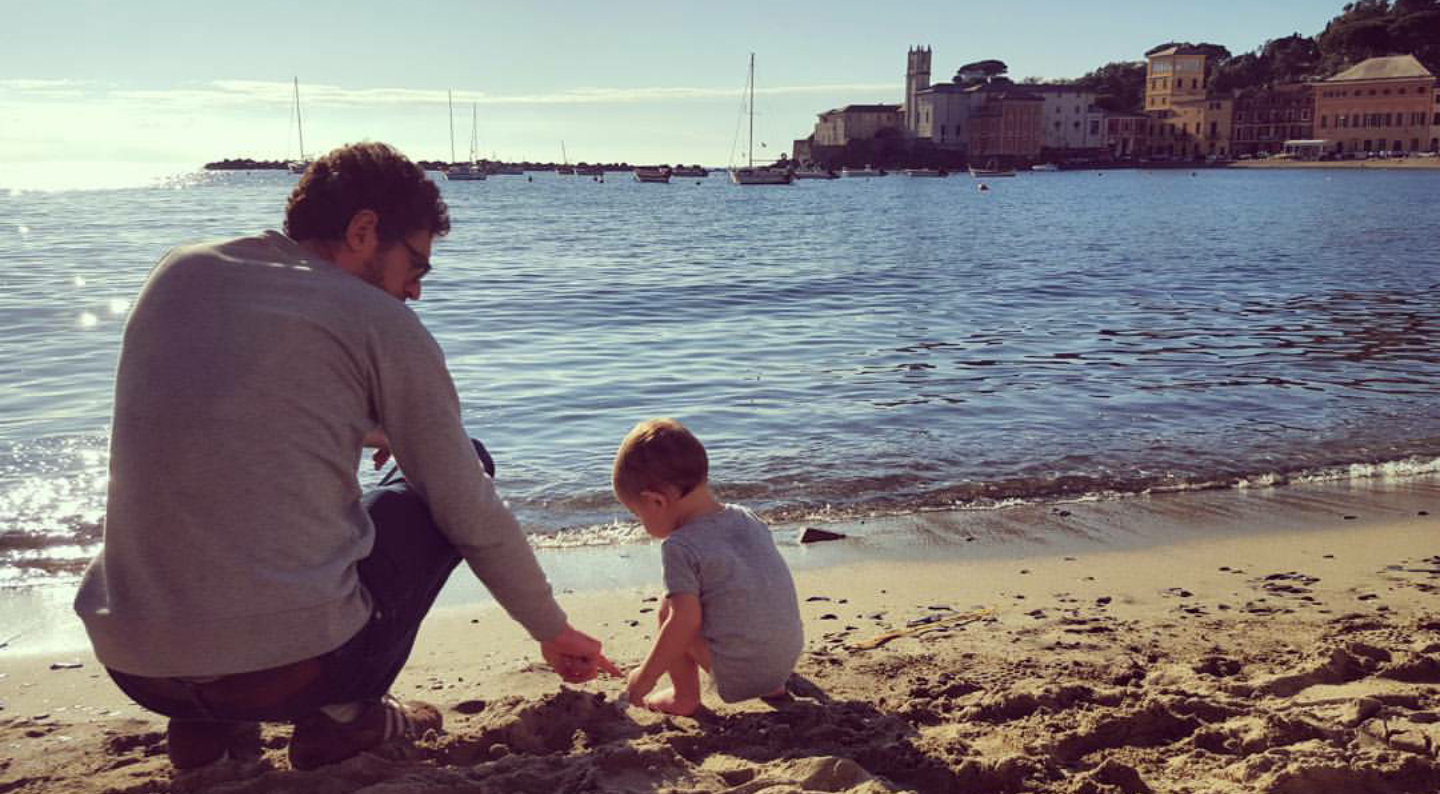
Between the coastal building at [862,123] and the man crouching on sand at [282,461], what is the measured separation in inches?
4527

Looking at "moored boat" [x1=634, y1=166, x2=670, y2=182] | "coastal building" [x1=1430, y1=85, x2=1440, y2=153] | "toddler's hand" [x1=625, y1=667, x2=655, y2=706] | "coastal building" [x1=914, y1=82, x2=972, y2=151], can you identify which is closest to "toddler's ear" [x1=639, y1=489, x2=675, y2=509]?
"toddler's hand" [x1=625, y1=667, x2=655, y2=706]

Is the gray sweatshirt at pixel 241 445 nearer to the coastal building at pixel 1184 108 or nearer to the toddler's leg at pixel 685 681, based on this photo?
the toddler's leg at pixel 685 681

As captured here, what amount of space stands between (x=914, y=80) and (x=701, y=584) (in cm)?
12091

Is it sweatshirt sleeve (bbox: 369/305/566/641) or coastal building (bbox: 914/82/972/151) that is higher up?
coastal building (bbox: 914/82/972/151)

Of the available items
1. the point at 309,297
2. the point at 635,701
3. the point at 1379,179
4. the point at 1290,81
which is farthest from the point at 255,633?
the point at 1290,81

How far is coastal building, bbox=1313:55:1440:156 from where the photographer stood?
309 feet

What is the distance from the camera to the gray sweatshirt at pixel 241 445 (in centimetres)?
181

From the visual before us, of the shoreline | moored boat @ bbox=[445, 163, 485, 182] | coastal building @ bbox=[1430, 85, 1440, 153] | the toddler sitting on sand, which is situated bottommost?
the shoreline

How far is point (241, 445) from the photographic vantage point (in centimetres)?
182

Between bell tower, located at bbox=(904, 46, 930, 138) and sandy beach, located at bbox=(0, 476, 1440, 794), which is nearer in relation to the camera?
sandy beach, located at bbox=(0, 476, 1440, 794)

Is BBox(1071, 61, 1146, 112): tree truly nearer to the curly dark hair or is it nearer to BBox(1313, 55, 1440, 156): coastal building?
BBox(1313, 55, 1440, 156): coastal building

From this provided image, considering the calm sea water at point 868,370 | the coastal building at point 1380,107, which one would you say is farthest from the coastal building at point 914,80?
the calm sea water at point 868,370

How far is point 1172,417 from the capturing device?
7227 mm

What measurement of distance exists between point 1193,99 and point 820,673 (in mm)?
121024
